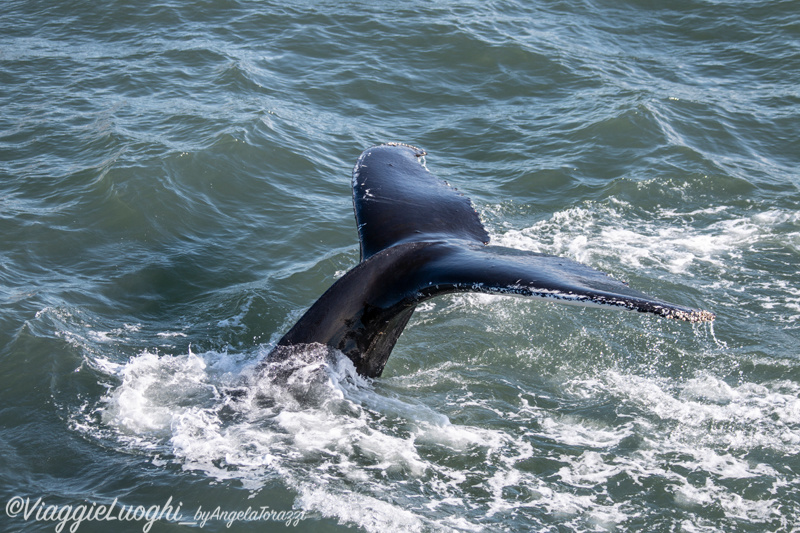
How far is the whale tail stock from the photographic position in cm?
405

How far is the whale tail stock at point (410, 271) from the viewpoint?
405cm

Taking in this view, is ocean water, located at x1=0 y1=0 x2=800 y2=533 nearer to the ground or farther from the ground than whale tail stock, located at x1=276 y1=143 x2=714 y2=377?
nearer to the ground

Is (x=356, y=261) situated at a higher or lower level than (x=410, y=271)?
lower

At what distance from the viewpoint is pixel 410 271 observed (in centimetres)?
486

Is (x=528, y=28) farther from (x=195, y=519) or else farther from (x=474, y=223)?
(x=195, y=519)

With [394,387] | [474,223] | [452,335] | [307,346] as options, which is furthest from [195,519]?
A: [452,335]

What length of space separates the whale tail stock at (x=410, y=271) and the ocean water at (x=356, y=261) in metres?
0.31

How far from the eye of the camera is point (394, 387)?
664 cm

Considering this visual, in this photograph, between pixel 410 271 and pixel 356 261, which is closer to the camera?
pixel 410 271

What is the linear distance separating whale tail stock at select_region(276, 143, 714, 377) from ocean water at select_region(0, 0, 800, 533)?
311 millimetres

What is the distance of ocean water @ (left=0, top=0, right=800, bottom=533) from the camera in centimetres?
555

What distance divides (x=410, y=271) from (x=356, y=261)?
166 inches

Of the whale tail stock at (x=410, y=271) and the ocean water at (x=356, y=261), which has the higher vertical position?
the whale tail stock at (x=410, y=271)

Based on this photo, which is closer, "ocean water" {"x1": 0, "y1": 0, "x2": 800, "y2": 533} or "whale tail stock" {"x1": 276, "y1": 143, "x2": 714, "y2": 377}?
"whale tail stock" {"x1": 276, "y1": 143, "x2": 714, "y2": 377}
